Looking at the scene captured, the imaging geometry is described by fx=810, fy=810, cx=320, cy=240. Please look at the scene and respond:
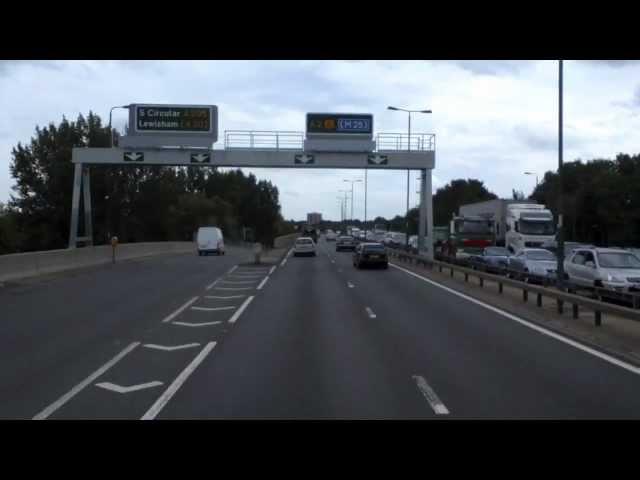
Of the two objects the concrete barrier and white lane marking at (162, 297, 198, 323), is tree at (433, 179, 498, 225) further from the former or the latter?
white lane marking at (162, 297, 198, 323)

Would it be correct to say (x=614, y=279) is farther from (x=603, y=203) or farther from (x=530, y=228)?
(x=603, y=203)

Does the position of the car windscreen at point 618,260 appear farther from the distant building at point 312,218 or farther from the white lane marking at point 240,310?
the distant building at point 312,218

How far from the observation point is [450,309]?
22.0 m

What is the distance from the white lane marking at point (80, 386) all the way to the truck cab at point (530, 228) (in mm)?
33281

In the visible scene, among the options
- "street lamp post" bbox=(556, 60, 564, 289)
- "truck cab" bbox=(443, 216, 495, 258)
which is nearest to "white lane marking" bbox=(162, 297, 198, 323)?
"street lamp post" bbox=(556, 60, 564, 289)

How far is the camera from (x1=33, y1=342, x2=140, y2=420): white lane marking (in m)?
9.15

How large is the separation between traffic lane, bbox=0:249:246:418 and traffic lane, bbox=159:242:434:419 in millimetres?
1883

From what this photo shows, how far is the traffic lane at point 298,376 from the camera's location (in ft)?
30.4

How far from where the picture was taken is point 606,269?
77.9 feet

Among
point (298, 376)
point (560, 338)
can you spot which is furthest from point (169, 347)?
point (560, 338)

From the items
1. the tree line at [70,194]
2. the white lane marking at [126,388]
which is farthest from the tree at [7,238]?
the white lane marking at [126,388]

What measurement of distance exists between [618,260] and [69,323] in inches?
628
